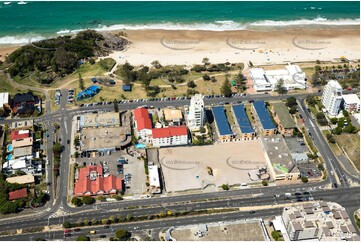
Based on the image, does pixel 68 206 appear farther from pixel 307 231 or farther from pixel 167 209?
pixel 307 231

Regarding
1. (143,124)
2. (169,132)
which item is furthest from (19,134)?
(169,132)

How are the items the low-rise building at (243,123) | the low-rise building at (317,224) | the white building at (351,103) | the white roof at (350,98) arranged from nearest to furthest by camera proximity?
the low-rise building at (317,224)
the low-rise building at (243,123)
the white building at (351,103)
the white roof at (350,98)

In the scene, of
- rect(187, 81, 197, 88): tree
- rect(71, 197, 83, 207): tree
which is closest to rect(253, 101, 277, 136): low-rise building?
rect(187, 81, 197, 88): tree

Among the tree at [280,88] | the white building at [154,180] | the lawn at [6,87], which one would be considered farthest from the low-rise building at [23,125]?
the tree at [280,88]

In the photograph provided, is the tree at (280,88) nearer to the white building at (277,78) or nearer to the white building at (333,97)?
the white building at (277,78)

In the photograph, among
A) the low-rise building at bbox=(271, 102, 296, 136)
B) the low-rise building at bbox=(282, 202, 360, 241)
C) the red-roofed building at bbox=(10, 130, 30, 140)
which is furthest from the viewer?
the low-rise building at bbox=(271, 102, 296, 136)

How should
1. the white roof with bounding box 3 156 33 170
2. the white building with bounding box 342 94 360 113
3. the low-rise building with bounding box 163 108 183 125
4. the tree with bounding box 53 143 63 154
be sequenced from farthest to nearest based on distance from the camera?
the white building with bounding box 342 94 360 113 → the low-rise building with bounding box 163 108 183 125 → the tree with bounding box 53 143 63 154 → the white roof with bounding box 3 156 33 170

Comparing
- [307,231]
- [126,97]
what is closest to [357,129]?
[307,231]

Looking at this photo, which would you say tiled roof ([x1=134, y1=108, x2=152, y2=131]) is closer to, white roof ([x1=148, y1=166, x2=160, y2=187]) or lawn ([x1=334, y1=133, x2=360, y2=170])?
white roof ([x1=148, y1=166, x2=160, y2=187])
